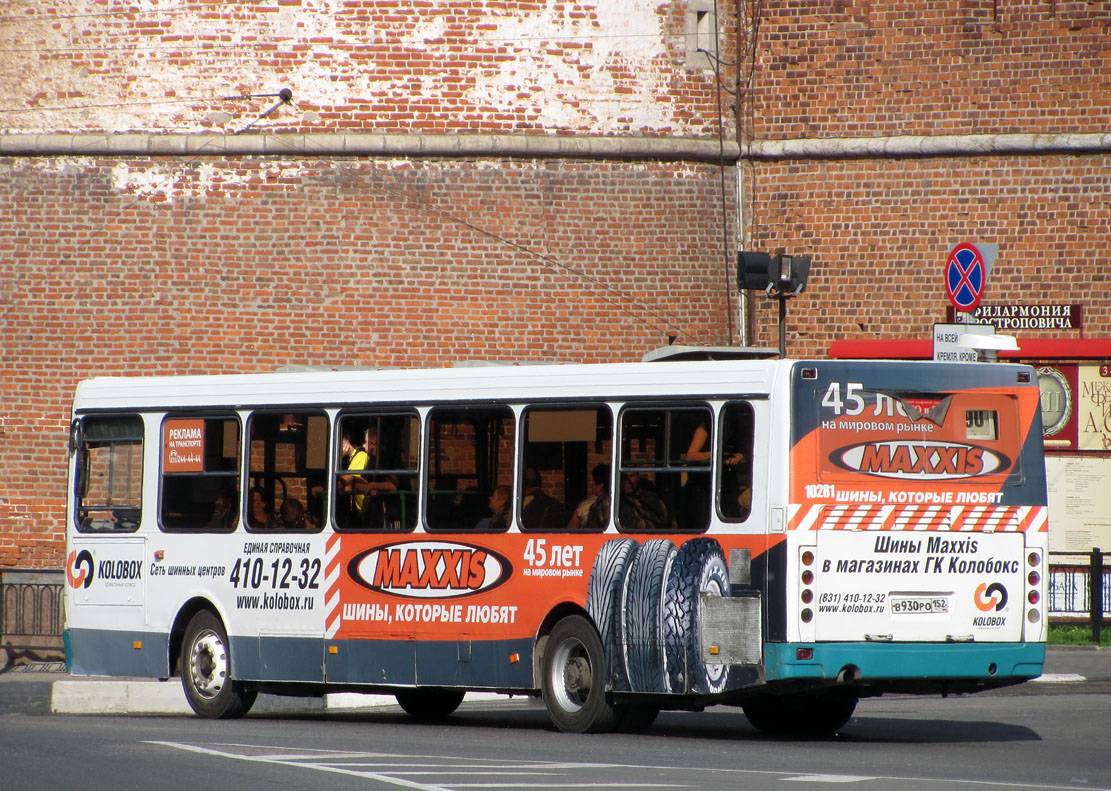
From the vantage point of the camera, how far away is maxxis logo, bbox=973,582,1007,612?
1140cm

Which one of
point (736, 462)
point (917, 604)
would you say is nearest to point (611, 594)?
point (736, 462)

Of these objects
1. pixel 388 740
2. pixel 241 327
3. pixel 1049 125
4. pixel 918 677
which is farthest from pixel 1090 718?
pixel 241 327

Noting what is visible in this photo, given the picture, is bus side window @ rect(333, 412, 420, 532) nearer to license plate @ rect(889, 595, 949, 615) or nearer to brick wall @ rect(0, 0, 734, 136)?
license plate @ rect(889, 595, 949, 615)

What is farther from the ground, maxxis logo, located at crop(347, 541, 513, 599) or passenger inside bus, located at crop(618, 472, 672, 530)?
passenger inside bus, located at crop(618, 472, 672, 530)

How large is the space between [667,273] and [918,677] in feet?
35.7

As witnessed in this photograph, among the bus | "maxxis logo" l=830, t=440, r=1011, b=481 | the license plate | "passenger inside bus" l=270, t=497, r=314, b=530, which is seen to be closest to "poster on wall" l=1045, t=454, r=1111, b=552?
the bus

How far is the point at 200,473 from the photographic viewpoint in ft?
46.1

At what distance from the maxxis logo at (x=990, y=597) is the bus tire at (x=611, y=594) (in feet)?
7.42

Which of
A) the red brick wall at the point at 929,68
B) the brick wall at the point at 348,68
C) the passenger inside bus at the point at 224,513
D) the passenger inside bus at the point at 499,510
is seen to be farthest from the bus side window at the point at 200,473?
the red brick wall at the point at 929,68

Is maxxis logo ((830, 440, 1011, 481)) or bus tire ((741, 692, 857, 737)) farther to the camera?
bus tire ((741, 692, 857, 737))

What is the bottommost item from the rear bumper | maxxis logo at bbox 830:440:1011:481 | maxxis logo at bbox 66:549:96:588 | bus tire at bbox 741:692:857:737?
bus tire at bbox 741:692:857:737

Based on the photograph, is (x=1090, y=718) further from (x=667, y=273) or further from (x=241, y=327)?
(x=241, y=327)

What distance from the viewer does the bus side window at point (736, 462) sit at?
1123 cm

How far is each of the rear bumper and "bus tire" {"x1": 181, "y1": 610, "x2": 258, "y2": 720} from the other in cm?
497
